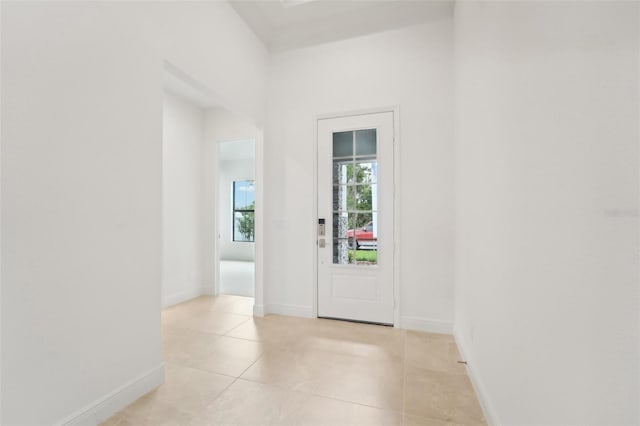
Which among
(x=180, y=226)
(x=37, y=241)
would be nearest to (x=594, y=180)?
(x=37, y=241)

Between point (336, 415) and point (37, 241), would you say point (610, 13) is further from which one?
point (37, 241)

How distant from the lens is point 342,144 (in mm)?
3391

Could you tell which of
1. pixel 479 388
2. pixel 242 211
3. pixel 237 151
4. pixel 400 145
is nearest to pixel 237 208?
pixel 242 211

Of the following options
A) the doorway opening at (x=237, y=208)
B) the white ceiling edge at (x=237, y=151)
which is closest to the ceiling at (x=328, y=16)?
the white ceiling edge at (x=237, y=151)

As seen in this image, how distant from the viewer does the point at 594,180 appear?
78 centimetres

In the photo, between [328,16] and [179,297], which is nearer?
[328,16]

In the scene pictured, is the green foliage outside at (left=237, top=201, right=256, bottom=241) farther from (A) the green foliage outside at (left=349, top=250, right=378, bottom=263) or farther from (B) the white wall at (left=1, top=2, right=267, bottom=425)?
(B) the white wall at (left=1, top=2, right=267, bottom=425)

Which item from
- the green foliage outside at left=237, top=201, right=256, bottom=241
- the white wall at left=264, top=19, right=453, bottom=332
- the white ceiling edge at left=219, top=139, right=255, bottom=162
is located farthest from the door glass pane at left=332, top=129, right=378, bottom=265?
the green foliage outside at left=237, top=201, right=256, bottom=241

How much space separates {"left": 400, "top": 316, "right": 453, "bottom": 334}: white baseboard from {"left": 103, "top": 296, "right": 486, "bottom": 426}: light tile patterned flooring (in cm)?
9

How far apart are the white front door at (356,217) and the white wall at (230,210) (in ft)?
19.0

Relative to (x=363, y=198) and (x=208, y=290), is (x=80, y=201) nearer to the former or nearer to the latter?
(x=363, y=198)

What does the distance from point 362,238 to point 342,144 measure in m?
1.13

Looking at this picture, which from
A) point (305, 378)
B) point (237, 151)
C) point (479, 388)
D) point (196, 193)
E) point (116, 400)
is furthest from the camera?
point (237, 151)

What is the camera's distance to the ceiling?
3.04 m
